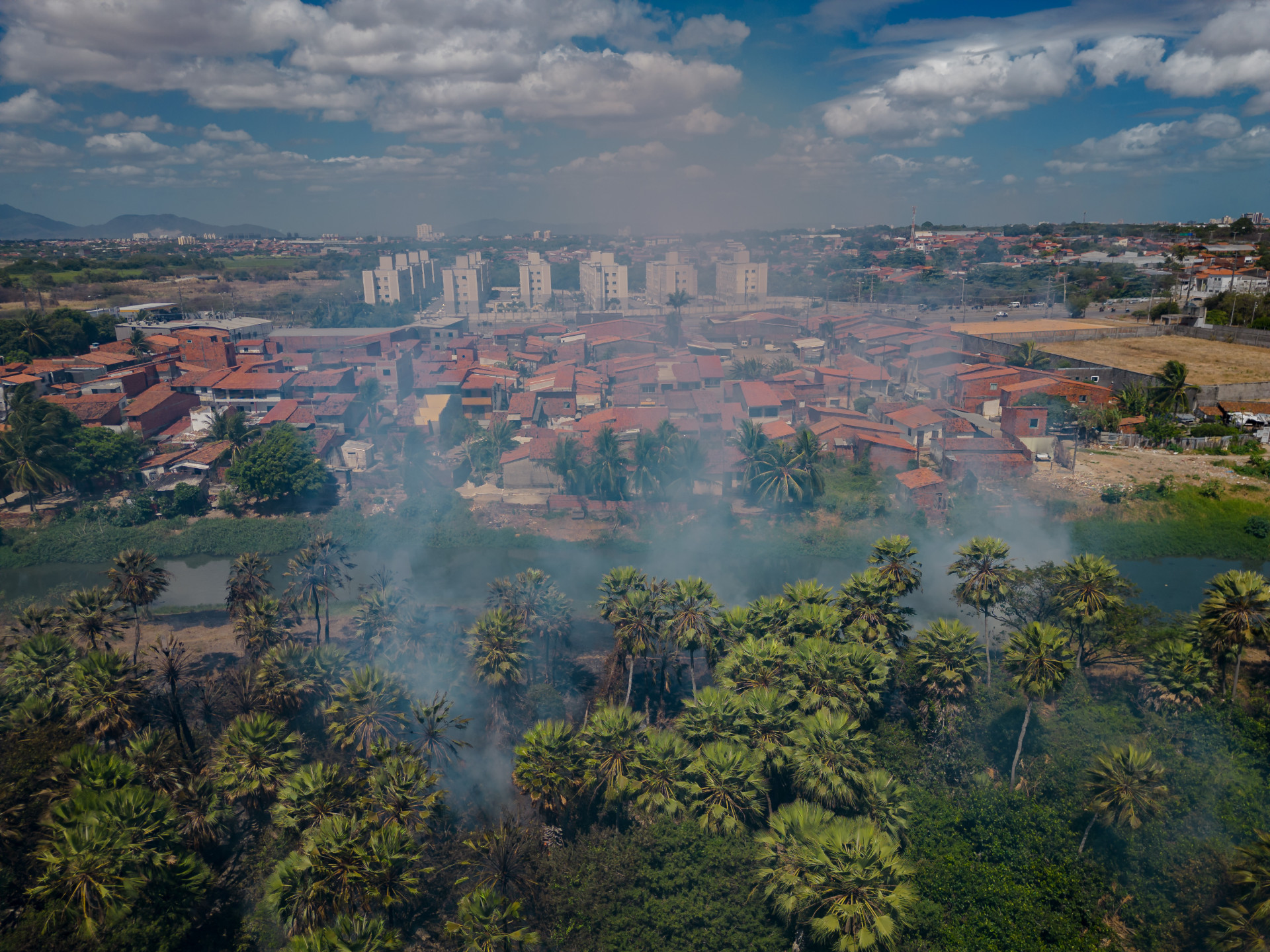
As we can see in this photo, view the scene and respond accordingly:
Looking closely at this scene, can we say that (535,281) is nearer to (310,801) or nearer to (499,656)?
(499,656)

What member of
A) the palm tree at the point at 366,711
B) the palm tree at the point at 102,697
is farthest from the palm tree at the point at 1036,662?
the palm tree at the point at 102,697

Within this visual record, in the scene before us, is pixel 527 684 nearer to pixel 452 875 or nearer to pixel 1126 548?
pixel 452 875

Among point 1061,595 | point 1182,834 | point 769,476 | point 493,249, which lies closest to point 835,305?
point 769,476

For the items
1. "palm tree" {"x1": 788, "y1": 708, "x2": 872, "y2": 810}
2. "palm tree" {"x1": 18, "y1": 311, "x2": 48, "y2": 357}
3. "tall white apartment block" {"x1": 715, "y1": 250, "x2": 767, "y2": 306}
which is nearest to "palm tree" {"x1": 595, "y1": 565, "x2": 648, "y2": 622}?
"palm tree" {"x1": 788, "y1": 708, "x2": 872, "y2": 810}

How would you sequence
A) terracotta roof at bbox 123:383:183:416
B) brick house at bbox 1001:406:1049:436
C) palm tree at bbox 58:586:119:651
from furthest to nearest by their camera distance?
terracotta roof at bbox 123:383:183:416 < brick house at bbox 1001:406:1049:436 < palm tree at bbox 58:586:119:651

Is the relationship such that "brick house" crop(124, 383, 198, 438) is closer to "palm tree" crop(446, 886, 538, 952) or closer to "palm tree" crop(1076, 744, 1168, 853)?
"palm tree" crop(446, 886, 538, 952)

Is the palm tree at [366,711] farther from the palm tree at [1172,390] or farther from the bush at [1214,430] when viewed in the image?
the palm tree at [1172,390]
